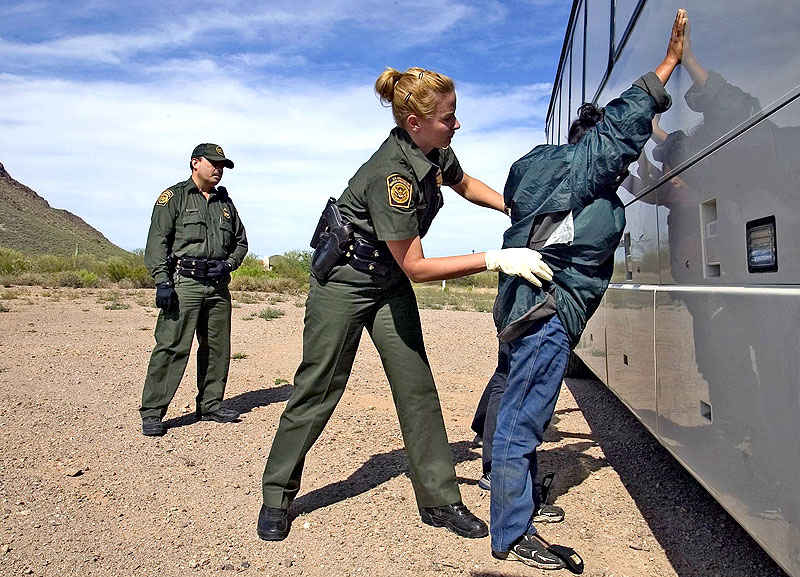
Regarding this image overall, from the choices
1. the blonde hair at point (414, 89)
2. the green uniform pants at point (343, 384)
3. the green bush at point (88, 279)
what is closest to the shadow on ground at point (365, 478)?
the green uniform pants at point (343, 384)

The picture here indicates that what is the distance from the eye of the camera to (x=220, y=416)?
5996 millimetres

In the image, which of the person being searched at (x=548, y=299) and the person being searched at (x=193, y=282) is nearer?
the person being searched at (x=548, y=299)

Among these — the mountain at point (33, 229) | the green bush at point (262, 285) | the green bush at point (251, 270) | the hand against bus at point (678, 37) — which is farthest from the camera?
the mountain at point (33, 229)

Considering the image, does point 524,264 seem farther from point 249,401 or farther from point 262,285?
point 262,285

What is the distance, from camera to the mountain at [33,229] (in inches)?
1933

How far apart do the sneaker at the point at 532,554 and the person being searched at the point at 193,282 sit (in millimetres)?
3313

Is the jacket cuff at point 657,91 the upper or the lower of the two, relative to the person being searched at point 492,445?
upper

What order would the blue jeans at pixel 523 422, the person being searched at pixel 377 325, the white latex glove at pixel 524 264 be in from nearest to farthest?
the white latex glove at pixel 524 264, the blue jeans at pixel 523 422, the person being searched at pixel 377 325

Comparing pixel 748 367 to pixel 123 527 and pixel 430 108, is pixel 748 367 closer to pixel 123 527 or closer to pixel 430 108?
pixel 430 108

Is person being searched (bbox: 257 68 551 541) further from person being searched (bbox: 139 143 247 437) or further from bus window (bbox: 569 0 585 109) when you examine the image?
bus window (bbox: 569 0 585 109)

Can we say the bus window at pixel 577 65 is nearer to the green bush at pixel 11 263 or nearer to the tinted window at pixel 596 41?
the tinted window at pixel 596 41

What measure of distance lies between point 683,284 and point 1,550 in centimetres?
320

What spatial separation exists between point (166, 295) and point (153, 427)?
99 centimetres

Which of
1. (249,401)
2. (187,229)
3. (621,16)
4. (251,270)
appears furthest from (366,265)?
(251,270)
